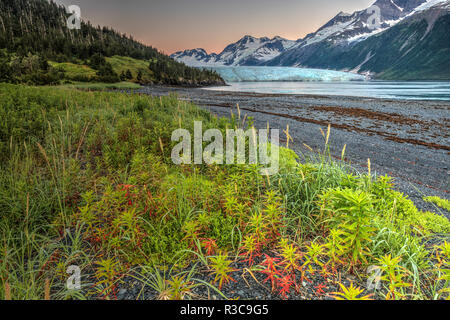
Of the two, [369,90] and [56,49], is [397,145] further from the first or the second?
[56,49]

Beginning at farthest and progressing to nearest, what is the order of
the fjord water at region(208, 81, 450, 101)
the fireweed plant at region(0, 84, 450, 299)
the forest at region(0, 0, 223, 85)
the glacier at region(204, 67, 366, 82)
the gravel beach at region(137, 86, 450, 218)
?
the glacier at region(204, 67, 366, 82), the fjord water at region(208, 81, 450, 101), the forest at region(0, 0, 223, 85), the gravel beach at region(137, 86, 450, 218), the fireweed plant at region(0, 84, 450, 299)

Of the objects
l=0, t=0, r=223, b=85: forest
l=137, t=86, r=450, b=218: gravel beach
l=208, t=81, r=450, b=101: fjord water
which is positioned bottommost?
l=137, t=86, r=450, b=218: gravel beach

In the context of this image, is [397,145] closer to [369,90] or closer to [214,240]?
[214,240]

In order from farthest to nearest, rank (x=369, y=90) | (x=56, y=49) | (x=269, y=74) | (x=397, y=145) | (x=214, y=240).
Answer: (x=269, y=74) < (x=56, y=49) < (x=369, y=90) < (x=397, y=145) < (x=214, y=240)

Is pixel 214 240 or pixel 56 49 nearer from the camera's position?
pixel 214 240

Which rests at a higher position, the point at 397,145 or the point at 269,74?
the point at 269,74

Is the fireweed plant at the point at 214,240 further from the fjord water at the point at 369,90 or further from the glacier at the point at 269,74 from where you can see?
the glacier at the point at 269,74

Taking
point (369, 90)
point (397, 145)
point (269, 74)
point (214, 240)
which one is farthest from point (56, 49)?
point (269, 74)

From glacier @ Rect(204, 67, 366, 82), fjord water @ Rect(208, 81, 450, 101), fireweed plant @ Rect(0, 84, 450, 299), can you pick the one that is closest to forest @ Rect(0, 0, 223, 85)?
fjord water @ Rect(208, 81, 450, 101)

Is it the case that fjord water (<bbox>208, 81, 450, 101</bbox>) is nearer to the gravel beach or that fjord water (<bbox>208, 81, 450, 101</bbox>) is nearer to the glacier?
the gravel beach

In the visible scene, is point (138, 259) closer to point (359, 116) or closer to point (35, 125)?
point (35, 125)

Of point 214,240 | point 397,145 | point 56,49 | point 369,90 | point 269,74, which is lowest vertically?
point 397,145

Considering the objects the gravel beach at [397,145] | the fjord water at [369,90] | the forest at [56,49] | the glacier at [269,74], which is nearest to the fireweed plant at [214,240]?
the gravel beach at [397,145]

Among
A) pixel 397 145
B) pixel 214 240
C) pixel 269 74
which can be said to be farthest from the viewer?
pixel 269 74
